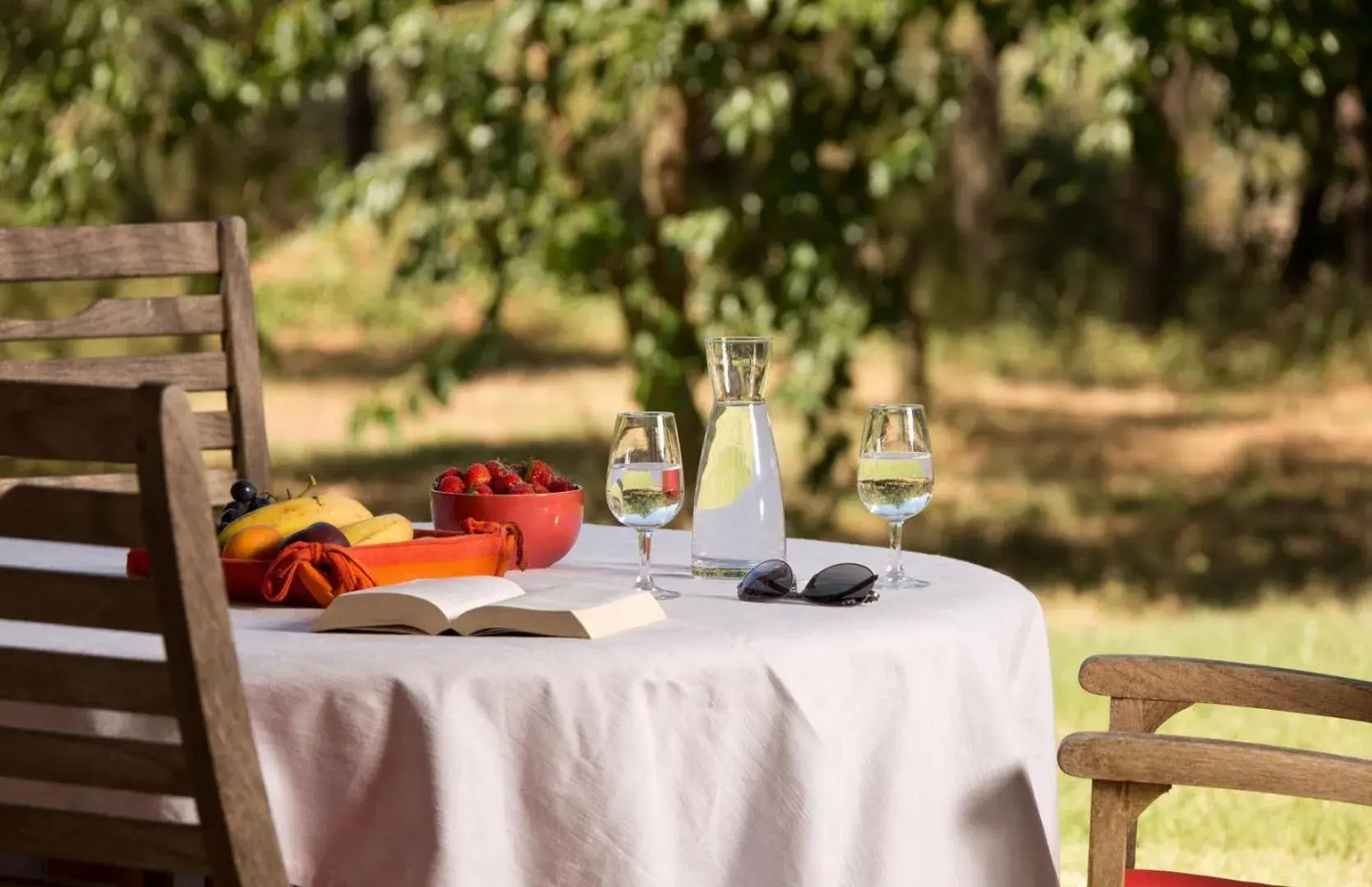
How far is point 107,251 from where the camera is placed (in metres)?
3.49

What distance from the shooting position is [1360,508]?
452 inches

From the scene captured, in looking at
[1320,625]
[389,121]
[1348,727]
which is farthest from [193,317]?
[389,121]

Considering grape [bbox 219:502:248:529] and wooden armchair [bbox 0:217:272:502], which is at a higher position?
wooden armchair [bbox 0:217:272:502]

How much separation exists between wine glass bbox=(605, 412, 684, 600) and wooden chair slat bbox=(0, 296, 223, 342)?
4.46ft

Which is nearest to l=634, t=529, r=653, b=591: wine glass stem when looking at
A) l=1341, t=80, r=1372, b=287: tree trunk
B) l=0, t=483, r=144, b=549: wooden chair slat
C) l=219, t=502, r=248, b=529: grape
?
l=219, t=502, r=248, b=529: grape

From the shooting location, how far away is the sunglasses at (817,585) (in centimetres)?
225

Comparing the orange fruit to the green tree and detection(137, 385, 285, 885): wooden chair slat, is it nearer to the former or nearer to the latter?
detection(137, 385, 285, 885): wooden chair slat

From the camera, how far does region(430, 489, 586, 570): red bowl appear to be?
249 cm

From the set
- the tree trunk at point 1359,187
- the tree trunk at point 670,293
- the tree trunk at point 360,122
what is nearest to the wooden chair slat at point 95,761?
the tree trunk at point 670,293

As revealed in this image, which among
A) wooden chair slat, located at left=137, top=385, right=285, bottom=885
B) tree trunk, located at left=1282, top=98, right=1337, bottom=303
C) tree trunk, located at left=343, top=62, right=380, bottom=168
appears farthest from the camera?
tree trunk, located at left=343, top=62, right=380, bottom=168

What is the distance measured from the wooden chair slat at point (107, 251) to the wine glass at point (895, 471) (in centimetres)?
155

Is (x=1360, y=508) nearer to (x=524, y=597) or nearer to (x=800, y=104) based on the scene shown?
(x=800, y=104)

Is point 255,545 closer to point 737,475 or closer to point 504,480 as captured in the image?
point 504,480

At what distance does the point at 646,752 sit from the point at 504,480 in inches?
24.5
